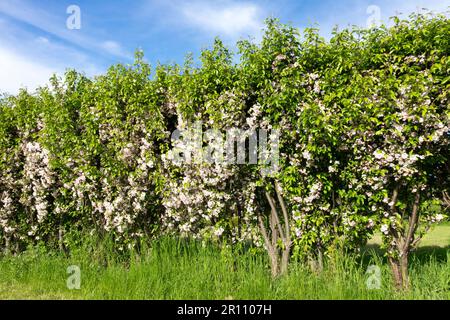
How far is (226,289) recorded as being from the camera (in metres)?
5.14

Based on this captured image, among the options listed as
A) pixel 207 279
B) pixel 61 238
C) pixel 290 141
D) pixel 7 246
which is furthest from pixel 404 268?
pixel 7 246

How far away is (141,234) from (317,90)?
377cm

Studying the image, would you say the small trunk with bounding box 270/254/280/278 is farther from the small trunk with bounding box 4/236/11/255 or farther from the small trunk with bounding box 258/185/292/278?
the small trunk with bounding box 4/236/11/255

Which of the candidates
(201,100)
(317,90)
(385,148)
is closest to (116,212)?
(201,100)

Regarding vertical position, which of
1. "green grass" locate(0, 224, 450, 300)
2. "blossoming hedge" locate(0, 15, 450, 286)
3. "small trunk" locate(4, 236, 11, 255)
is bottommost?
"green grass" locate(0, 224, 450, 300)

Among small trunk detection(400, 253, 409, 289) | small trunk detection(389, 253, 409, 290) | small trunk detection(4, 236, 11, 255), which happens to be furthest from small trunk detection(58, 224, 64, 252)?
small trunk detection(400, 253, 409, 289)

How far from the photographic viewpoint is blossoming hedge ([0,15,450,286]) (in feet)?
16.8

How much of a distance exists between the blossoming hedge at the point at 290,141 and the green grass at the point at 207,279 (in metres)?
0.31

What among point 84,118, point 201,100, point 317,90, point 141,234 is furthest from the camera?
point 84,118

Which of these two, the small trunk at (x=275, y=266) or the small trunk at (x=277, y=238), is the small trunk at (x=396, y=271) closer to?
the small trunk at (x=277, y=238)

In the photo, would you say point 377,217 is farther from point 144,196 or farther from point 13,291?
point 13,291

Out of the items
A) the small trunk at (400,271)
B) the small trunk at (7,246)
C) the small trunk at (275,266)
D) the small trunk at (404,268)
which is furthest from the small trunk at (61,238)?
the small trunk at (404,268)

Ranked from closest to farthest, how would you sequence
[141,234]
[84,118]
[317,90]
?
[317,90]
[141,234]
[84,118]

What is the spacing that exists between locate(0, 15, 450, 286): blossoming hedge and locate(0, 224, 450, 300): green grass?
0.31 m
